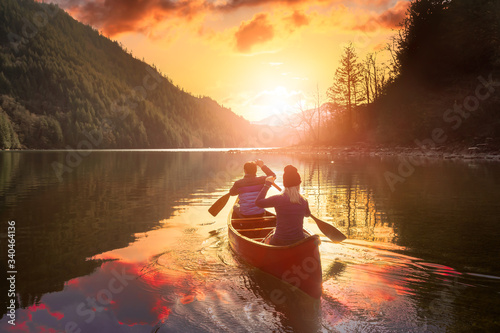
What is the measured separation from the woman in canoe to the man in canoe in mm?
2947

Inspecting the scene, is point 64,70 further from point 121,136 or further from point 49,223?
point 49,223

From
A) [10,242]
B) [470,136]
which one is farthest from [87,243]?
[470,136]

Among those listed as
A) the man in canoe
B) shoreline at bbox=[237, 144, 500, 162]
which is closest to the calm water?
the man in canoe

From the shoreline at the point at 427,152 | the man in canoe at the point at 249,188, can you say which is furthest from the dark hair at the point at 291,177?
the shoreline at the point at 427,152

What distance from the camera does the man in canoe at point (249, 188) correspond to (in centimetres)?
1102

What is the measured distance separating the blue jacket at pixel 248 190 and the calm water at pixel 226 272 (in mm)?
1343

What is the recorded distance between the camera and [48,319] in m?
6.29

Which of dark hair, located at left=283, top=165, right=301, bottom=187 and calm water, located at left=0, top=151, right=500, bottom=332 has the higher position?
dark hair, located at left=283, top=165, right=301, bottom=187

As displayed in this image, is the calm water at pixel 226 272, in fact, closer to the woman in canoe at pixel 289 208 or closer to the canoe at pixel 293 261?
the canoe at pixel 293 261

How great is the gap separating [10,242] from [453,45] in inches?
1989

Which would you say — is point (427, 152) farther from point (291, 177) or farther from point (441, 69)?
point (291, 177)

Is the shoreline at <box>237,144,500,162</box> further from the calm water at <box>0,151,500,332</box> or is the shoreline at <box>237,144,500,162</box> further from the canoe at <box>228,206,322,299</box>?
the canoe at <box>228,206,322,299</box>

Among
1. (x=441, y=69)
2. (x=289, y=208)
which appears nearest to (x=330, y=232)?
(x=289, y=208)

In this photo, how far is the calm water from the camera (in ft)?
19.9
